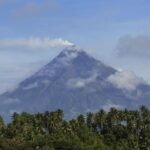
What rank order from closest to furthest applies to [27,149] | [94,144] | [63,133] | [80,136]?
[27,149] < [94,144] < [80,136] < [63,133]

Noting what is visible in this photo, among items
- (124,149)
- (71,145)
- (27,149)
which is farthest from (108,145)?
(27,149)

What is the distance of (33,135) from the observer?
19375 centimetres

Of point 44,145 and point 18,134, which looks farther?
point 18,134

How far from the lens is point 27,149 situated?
6289 inches

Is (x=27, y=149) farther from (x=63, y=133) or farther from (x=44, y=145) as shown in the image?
(x=63, y=133)

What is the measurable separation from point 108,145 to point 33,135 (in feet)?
83.2

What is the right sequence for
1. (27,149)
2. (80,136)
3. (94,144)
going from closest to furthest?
(27,149)
(94,144)
(80,136)

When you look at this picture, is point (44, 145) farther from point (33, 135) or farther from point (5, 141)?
point (33, 135)

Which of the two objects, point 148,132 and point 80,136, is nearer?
point 80,136

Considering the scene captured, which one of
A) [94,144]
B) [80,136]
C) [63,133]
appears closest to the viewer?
[94,144]

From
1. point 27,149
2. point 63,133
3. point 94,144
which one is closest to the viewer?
point 27,149

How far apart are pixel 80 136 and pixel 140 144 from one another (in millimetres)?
24722

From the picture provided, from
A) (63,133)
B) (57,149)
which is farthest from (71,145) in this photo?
(63,133)

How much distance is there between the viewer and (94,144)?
170625 millimetres
